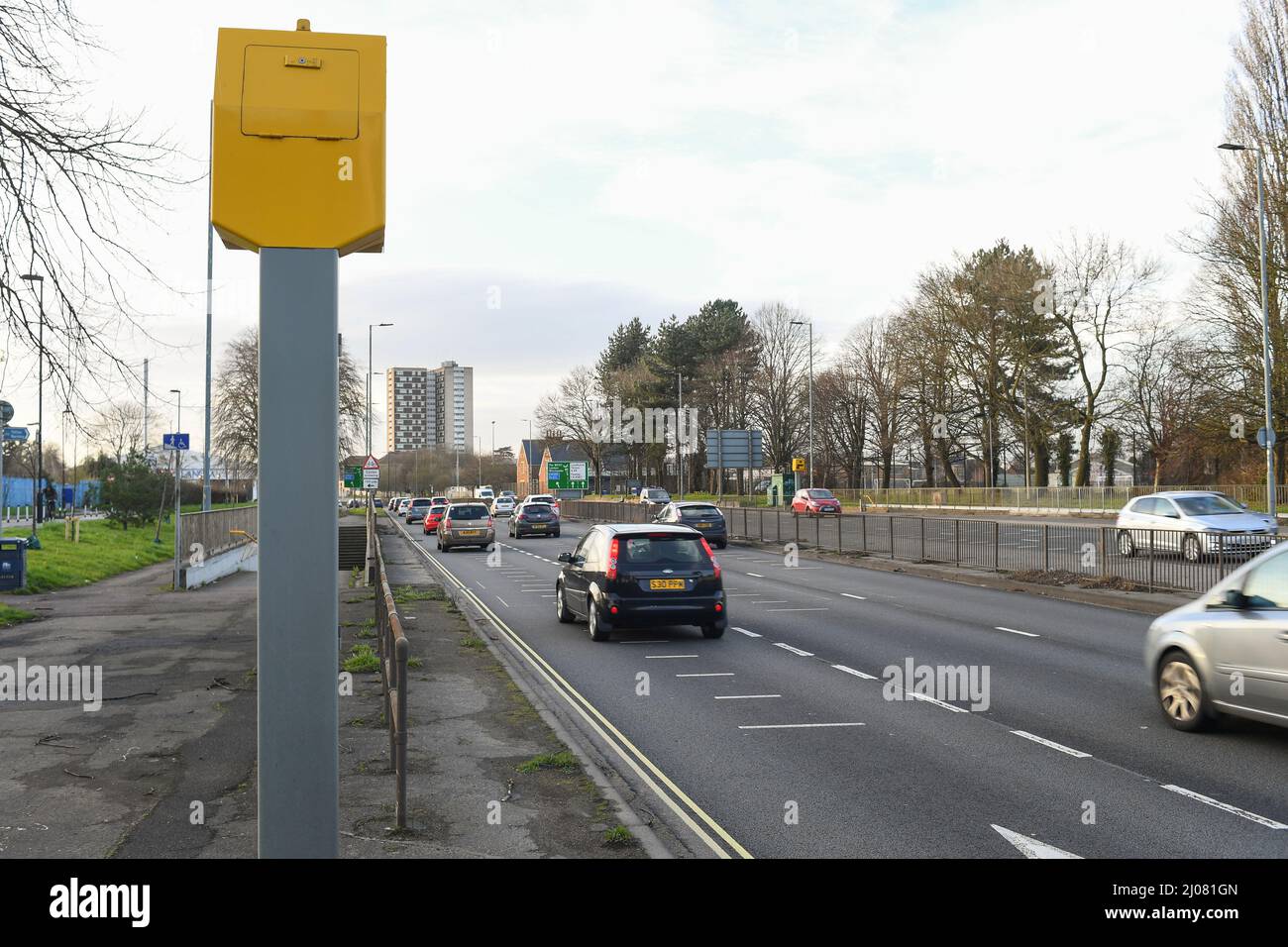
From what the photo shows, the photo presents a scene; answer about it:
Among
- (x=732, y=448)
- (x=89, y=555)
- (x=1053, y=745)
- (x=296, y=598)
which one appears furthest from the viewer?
(x=732, y=448)

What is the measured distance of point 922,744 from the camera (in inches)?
323

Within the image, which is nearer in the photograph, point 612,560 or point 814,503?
point 612,560

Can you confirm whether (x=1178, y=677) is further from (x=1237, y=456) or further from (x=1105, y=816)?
(x=1237, y=456)

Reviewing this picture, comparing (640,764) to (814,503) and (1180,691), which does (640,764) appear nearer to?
(1180,691)

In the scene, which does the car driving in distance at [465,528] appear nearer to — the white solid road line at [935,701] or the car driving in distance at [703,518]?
the car driving in distance at [703,518]

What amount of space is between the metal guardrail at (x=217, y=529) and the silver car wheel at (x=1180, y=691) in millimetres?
20481

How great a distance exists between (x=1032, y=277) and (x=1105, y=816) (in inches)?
2067

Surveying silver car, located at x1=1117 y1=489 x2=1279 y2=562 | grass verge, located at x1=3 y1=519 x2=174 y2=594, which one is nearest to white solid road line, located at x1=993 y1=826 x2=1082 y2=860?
silver car, located at x1=1117 y1=489 x2=1279 y2=562

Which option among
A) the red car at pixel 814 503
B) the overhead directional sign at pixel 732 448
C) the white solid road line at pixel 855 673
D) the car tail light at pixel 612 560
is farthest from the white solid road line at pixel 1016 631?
the overhead directional sign at pixel 732 448

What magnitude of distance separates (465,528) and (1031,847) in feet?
107

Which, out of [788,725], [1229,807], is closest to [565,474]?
Result: [788,725]

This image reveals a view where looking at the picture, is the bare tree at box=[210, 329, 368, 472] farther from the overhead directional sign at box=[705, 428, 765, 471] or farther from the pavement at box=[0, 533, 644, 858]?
the pavement at box=[0, 533, 644, 858]

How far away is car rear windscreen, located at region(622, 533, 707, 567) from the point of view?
14367 millimetres
